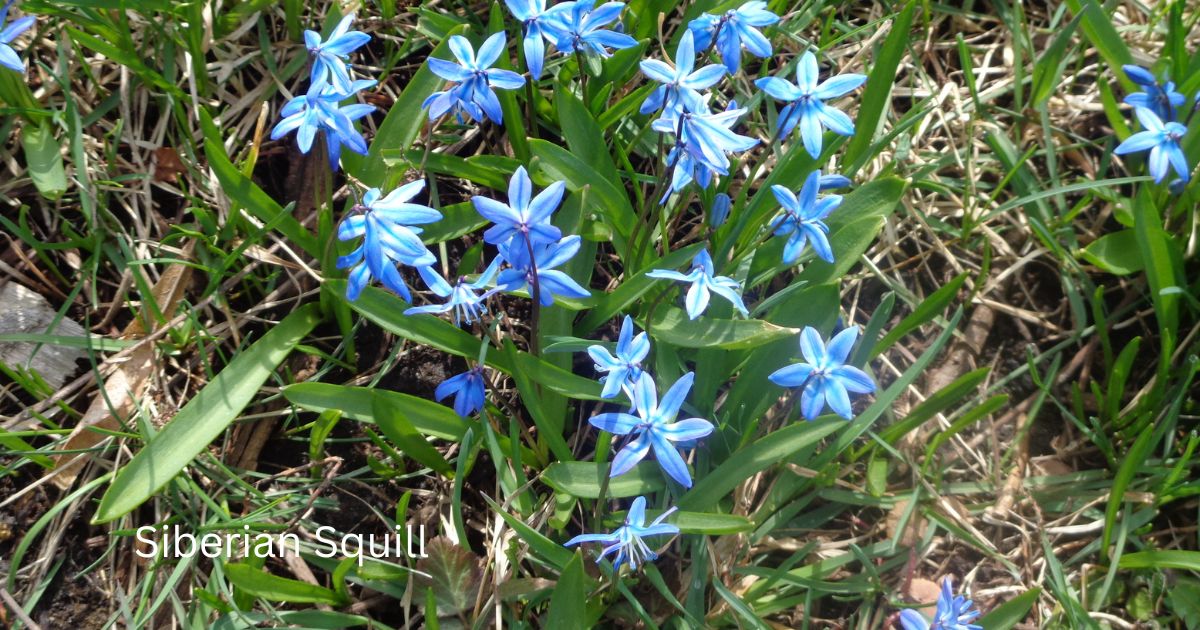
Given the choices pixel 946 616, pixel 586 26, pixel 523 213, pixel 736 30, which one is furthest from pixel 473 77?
pixel 946 616

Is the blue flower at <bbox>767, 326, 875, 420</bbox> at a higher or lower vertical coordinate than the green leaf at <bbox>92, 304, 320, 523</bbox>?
higher

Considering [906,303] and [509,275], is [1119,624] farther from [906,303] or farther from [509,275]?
[509,275]

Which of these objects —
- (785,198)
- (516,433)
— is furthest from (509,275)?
(785,198)

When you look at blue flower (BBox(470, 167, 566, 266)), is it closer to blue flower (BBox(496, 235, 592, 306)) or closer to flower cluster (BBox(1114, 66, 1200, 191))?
blue flower (BBox(496, 235, 592, 306))

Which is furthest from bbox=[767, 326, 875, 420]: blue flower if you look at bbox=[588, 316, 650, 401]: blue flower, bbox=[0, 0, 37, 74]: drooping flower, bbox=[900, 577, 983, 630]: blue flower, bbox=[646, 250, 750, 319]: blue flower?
bbox=[0, 0, 37, 74]: drooping flower

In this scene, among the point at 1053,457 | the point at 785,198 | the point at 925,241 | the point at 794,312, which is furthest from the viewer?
the point at 925,241

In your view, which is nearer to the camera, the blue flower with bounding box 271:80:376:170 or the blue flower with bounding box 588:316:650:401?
the blue flower with bounding box 588:316:650:401
